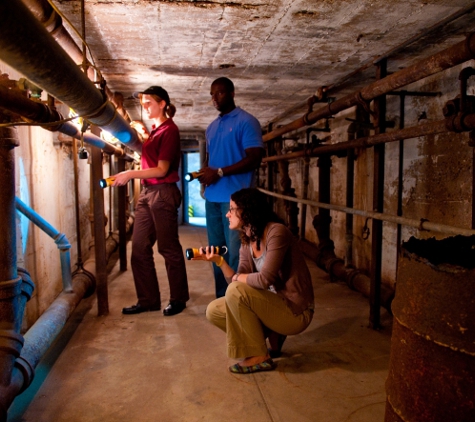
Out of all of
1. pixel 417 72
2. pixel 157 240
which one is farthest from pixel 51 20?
pixel 417 72

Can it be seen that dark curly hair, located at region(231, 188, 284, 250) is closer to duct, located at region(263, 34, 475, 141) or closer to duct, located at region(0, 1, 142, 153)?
duct, located at region(0, 1, 142, 153)

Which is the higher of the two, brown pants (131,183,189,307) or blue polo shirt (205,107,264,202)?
blue polo shirt (205,107,264,202)

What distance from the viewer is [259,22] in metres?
2.49

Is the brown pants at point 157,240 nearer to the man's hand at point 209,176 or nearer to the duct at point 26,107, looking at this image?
the man's hand at point 209,176

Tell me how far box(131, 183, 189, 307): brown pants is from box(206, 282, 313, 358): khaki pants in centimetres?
102

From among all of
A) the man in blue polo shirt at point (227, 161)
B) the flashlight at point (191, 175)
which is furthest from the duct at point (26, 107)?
the man in blue polo shirt at point (227, 161)

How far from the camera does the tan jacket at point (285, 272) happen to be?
6.83 feet

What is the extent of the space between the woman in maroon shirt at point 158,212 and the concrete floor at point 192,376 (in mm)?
156

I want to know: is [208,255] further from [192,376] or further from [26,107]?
[26,107]

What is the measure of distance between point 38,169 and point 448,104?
2.75 m

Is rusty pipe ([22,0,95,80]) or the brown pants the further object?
the brown pants

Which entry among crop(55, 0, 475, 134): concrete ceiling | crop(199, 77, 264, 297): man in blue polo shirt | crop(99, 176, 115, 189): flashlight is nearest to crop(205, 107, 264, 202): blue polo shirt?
crop(199, 77, 264, 297): man in blue polo shirt

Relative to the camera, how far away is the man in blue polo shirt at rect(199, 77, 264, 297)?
2.88 meters

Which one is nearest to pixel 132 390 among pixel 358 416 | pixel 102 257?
pixel 358 416
